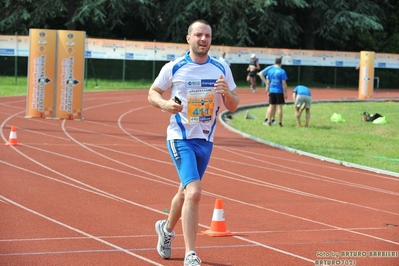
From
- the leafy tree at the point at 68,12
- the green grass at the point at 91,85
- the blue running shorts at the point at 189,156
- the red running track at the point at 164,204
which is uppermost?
the leafy tree at the point at 68,12

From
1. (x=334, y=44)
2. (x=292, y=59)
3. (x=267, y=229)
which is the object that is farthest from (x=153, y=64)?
(x=267, y=229)

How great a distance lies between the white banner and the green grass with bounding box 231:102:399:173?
34.0 ft

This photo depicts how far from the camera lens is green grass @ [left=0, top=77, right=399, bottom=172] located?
1733cm

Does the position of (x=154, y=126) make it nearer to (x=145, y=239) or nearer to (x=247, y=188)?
(x=247, y=188)

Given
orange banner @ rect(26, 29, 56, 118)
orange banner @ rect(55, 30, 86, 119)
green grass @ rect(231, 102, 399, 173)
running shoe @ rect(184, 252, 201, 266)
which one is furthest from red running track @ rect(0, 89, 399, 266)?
orange banner @ rect(55, 30, 86, 119)

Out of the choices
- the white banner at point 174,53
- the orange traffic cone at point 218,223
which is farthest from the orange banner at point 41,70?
the orange traffic cone at point 218,223

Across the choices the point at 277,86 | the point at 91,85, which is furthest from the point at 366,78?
the point at 277,86

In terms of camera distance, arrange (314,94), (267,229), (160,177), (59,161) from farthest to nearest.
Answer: (314,94), (59,161), (160,177), (267,229)

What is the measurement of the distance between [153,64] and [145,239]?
32.6 m

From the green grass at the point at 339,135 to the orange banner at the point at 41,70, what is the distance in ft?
→ 17.8

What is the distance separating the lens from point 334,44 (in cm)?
5162

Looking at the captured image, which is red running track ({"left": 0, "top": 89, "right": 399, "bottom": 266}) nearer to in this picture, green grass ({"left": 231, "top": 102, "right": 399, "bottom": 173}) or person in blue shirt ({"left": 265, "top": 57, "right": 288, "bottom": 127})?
green grass ({"left": 231, "top": 102, "right": 399, "bottom": 173})

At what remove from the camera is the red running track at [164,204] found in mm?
7645

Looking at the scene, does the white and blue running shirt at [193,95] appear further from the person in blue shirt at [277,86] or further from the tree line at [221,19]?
the tree line at [221,19]
